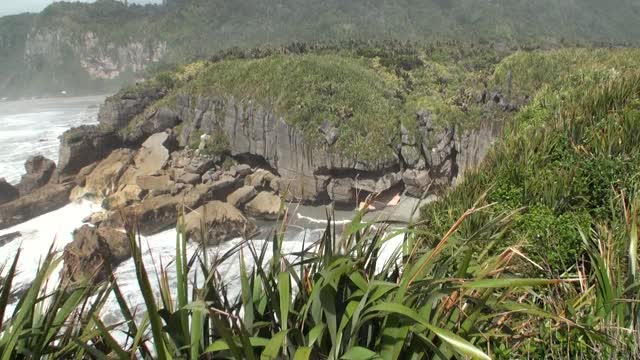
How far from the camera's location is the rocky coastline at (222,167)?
2455 centimetres

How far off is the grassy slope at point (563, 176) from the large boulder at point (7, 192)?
30705 mm

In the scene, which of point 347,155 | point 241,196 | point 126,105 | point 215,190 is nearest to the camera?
point 241,196

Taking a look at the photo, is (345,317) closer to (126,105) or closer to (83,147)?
(83,147)

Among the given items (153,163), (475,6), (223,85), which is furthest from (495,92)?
(475,6)

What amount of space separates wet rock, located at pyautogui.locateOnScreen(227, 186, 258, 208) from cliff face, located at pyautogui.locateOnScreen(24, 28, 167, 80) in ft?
380

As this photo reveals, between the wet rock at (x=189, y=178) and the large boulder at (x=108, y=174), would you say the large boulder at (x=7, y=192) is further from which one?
the wet rock at (x=189, y=178)

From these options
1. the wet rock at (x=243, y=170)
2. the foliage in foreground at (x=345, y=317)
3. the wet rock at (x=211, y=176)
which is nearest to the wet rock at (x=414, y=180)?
the wet rock at (x=243, y=170)

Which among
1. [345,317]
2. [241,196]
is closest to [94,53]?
[241,196]

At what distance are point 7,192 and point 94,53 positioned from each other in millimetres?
124302

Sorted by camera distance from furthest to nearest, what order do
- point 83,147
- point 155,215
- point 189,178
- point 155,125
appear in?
point 155,125 < point 83,147 < point 189,178 < point 155,215

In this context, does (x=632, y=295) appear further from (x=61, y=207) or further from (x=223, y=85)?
(x=223, y=85)

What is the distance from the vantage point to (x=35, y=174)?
101 ft

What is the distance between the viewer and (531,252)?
412 cm

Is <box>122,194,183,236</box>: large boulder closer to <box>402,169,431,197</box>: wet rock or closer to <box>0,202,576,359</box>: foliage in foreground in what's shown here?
<box>402,169,431,197</box>: wet rock
